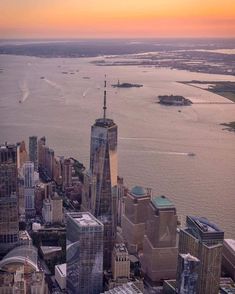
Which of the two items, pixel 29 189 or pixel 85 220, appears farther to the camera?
pixel 29 189

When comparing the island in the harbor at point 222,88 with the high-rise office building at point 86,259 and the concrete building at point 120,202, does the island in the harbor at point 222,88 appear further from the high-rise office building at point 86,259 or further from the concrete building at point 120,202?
the high-rise office building at point 86,259

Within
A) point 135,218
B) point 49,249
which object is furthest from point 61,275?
point 135,218

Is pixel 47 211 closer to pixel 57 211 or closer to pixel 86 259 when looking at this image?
pixel 57 211

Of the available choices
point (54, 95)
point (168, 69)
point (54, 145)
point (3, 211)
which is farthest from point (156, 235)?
point (168, 69)

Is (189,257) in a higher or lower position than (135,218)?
higher

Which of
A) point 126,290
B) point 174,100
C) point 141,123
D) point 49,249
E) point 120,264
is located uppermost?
point 174,100

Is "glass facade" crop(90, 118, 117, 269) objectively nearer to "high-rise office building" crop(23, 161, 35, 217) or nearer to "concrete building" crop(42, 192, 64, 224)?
"concrete building" crop(42, 192, 64, 224)

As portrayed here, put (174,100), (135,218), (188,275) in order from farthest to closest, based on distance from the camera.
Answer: (174,100)
(135,218)
(188,275)
